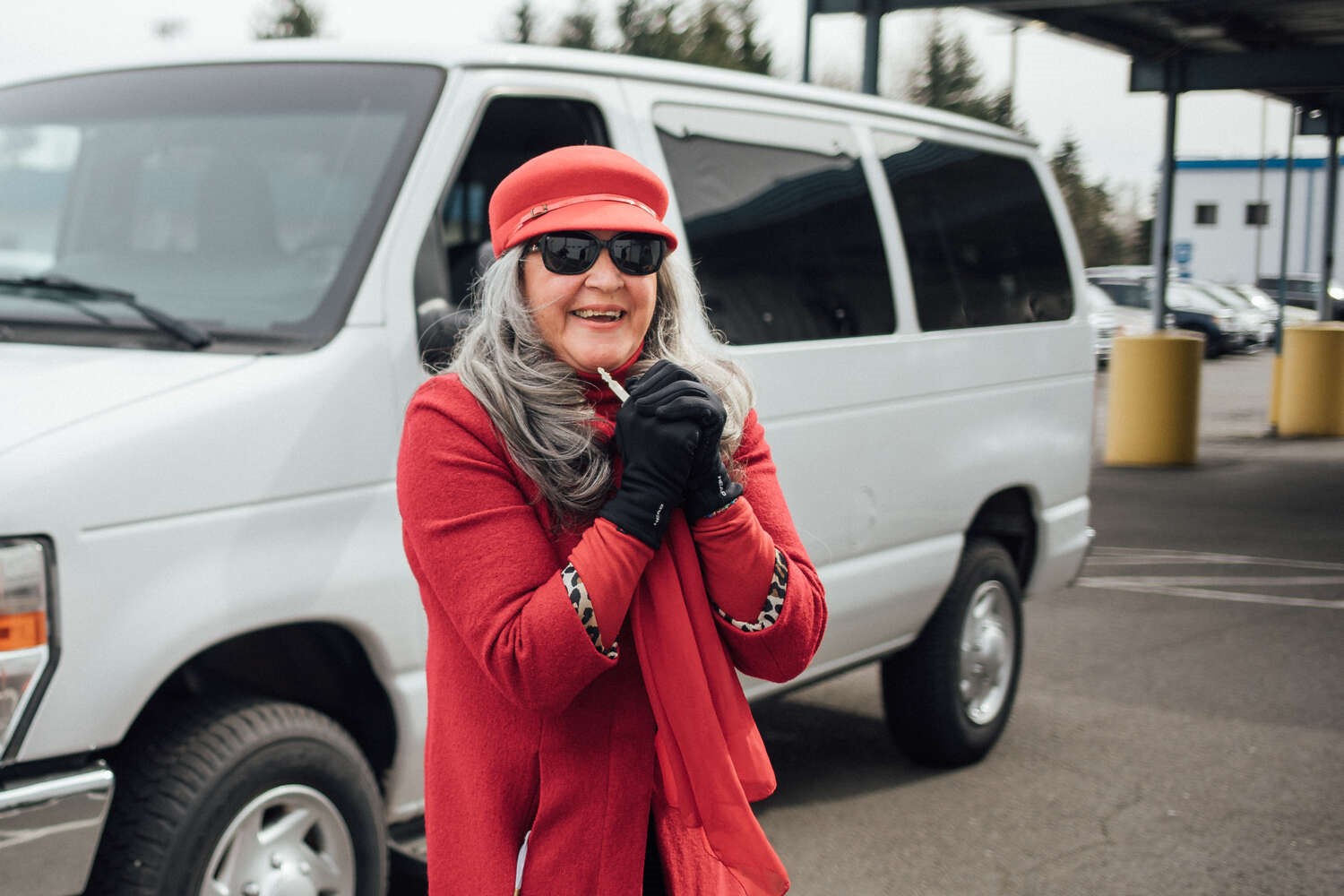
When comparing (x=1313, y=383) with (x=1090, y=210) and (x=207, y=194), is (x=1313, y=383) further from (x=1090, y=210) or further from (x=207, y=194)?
(x=1090, y=210)

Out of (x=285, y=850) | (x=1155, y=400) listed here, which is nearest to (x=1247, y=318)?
(x=1155, y=400)

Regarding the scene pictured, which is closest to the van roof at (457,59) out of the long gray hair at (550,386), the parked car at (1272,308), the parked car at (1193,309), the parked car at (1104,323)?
the long gray hair at (550,386)

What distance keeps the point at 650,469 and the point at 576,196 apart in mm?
405

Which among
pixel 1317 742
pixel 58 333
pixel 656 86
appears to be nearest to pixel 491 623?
pixel 58 333

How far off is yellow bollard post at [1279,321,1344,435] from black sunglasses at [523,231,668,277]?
1673 cm

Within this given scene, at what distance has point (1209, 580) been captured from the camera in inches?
356

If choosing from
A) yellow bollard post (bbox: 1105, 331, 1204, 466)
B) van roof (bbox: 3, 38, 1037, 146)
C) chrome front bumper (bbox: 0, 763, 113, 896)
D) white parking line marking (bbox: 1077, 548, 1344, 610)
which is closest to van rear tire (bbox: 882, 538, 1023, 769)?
van roof (bbox: 3, 38, 1037, 146)

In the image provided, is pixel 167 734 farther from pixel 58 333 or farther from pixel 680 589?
pixel 680 589

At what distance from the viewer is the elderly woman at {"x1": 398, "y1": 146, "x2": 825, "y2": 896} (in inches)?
73.0

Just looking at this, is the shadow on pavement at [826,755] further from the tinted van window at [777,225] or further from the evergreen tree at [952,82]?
the evergreen tree at [952,82]

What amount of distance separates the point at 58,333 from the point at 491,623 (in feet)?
5.75

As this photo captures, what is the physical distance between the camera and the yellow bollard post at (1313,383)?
1719cm

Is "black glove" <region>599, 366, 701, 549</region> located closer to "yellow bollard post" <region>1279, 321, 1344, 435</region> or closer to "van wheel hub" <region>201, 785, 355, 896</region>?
"van wheel hub" <region>201, 785, 355, 896</region>

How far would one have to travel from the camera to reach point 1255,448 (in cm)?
1630
